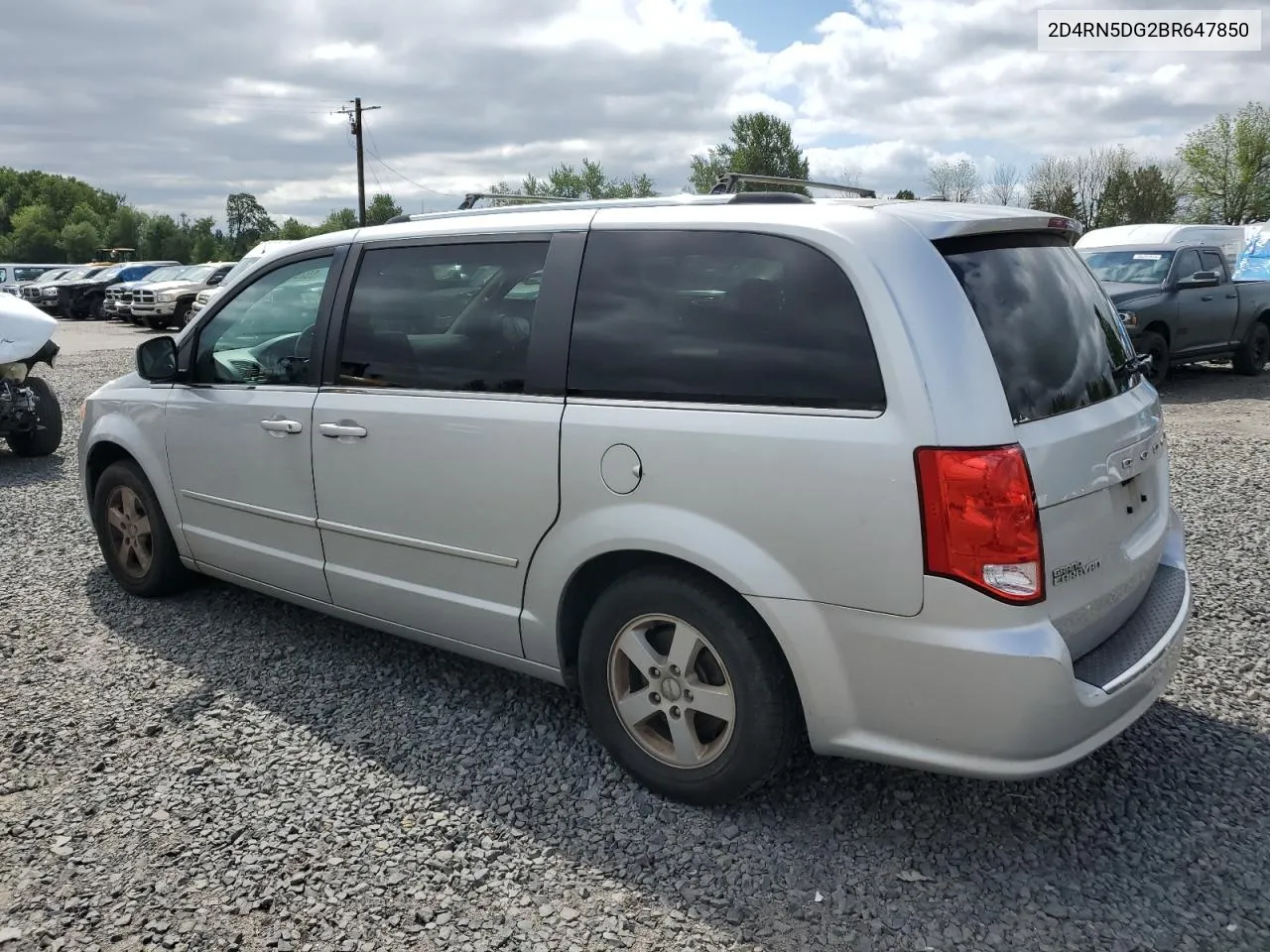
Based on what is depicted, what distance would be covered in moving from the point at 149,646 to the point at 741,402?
311 centimetres

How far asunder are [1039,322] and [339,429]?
7.89 ft

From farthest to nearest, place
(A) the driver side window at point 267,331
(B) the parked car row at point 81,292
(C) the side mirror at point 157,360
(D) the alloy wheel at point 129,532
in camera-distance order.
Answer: (B) the parked car row at point 81,292
(D) the alloy wheel at point 129,532
(C) the side mirror at point 157,360
(A) the driver side window at point 267,331

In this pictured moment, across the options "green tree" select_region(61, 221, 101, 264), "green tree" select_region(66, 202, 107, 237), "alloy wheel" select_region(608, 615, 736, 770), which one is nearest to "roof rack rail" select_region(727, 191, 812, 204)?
"alloy wheel" select_region(608, 615, 736, 770)

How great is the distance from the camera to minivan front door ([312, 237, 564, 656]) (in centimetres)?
324

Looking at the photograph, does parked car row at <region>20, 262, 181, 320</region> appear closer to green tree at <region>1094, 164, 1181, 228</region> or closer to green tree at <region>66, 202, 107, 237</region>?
green tree at <region>1094, 164, 1181, 228</region>

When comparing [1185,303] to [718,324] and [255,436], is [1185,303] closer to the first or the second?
[718,324]

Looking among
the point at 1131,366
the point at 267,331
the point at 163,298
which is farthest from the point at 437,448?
the point at 163,298

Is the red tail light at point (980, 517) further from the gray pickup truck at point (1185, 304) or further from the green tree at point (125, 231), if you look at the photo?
the green tree at point (125, 231)

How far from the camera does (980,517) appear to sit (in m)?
2.42

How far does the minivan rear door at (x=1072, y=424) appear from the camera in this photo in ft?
8.36

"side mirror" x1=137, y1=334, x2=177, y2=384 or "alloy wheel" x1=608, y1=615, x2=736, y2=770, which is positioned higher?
"side mirror" x1=137, y1=334, x2=177, y2=384

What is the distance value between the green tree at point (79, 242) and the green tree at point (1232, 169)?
8128 centimetres

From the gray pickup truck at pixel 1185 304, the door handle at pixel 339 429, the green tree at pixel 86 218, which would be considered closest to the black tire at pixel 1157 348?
the gray pickup truck at pixel 1185 304

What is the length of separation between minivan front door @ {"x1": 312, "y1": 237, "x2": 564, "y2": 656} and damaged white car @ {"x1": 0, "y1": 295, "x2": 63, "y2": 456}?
6400 mm
